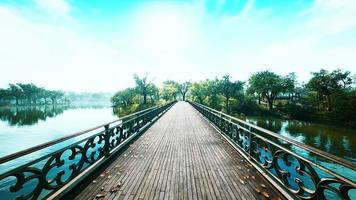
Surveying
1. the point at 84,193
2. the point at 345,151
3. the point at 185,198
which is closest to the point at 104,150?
the point at 84,193

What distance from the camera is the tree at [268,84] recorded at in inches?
1914

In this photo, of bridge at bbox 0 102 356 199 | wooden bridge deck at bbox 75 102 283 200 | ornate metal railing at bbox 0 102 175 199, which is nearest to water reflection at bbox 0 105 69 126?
ornate metal railing at bbox 0 102 175 199

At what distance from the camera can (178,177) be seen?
13.6 feet

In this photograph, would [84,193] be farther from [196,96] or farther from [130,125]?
[196,96]

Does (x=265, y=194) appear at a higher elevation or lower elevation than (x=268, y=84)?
lower

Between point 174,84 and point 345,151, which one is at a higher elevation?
point 174,84

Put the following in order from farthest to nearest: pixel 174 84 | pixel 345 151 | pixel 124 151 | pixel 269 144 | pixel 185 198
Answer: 1. pixel 174 84
2. pixel 345 151
3. pixel 124 151
4. pixel 269 144
5. pixel 185 198

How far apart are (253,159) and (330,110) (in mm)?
45413

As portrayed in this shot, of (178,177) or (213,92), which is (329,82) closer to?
(213,92)

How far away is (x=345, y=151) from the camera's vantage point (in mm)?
16953

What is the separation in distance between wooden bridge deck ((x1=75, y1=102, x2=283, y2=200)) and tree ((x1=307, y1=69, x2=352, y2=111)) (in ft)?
152

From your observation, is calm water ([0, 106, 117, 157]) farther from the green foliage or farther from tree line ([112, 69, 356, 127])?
the green foliage

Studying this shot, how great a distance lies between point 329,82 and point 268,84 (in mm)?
13108

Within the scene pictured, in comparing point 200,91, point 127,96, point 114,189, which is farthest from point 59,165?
point 127,96
